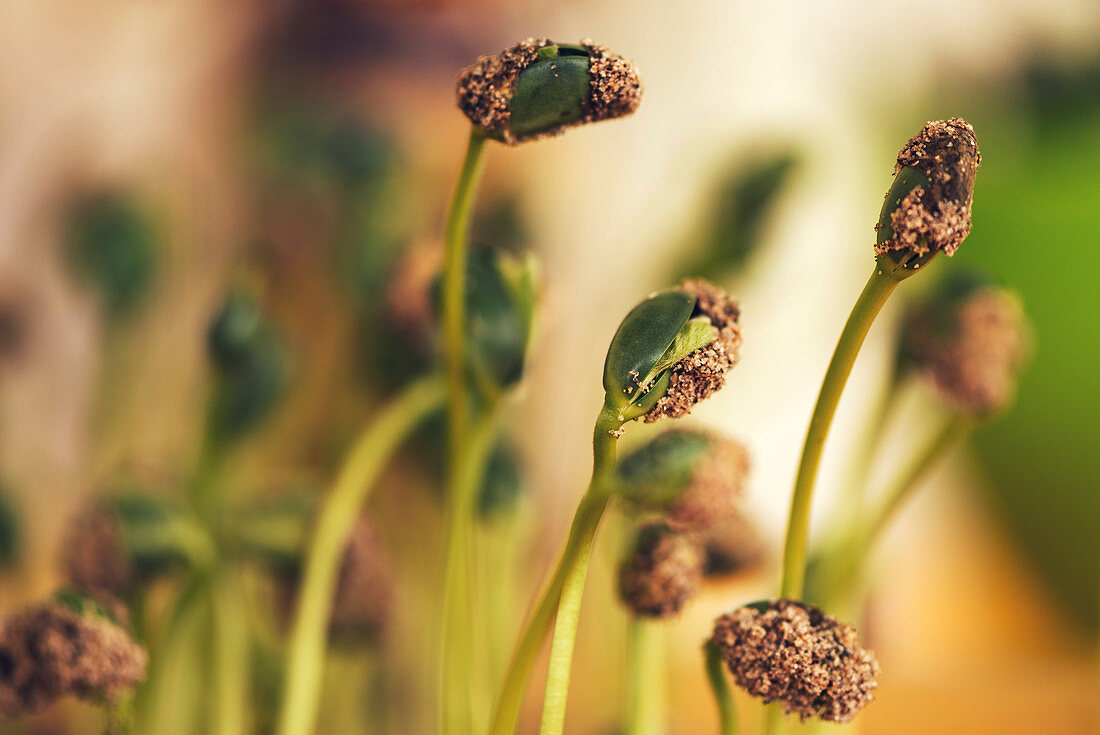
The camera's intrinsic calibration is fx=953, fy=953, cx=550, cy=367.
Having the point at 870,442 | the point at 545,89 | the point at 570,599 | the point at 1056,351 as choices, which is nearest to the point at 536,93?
the point at 545,89

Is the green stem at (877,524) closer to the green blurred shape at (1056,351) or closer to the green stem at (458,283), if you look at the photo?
the green stem at (458,283)

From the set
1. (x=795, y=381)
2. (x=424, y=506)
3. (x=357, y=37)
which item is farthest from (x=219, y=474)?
(x=795, y=381)

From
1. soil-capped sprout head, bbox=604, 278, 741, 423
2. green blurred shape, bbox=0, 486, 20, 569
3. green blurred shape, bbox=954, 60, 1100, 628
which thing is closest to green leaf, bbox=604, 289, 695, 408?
soil-capped sprout head, bbox=604, 278, 741, 423

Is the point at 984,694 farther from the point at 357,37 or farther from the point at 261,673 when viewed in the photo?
the point at 357,37

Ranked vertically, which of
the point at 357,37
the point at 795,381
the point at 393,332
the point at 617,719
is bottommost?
the point at 617,719

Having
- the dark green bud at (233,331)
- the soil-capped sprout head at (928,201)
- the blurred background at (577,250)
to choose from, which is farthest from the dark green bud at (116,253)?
the soil-capped sprout head at (928,201)
